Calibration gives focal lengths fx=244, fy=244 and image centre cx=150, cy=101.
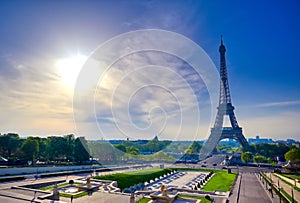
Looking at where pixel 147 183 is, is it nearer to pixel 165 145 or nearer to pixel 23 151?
pixel 23 151

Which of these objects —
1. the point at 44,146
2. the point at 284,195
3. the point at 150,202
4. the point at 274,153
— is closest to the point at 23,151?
the point at 44,146

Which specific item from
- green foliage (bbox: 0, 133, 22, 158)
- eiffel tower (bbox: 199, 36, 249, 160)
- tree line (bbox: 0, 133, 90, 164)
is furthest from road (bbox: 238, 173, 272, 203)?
eiffel tower (bbox: 199, 36, 249, 160)

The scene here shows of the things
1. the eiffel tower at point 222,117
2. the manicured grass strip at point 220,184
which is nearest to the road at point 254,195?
the manicured grass strip at point 220,184

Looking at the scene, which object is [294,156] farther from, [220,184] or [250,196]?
[250,196]

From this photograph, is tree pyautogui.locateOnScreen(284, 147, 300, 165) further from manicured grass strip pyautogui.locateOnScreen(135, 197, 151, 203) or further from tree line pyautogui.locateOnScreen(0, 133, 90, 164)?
manicured grass strip pyautogui.locateOnScreen(135, 197, 151, 203)

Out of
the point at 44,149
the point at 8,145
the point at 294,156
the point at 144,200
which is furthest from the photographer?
the point at 294,156

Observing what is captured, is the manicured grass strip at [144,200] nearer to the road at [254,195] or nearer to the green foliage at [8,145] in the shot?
the road at [254,195]

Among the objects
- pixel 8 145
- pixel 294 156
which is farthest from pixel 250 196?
pixel 8 145

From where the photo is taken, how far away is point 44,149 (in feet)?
130

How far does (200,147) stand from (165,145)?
13846 millimetres

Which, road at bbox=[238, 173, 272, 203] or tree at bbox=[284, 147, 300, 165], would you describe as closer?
road at bbox=[238, 173, 272, 203]

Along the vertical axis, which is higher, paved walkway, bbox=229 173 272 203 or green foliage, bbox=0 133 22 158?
green foliage, bbox=0 133 22 158

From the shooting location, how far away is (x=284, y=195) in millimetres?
18891

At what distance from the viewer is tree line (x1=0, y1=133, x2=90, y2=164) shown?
35.0 m
